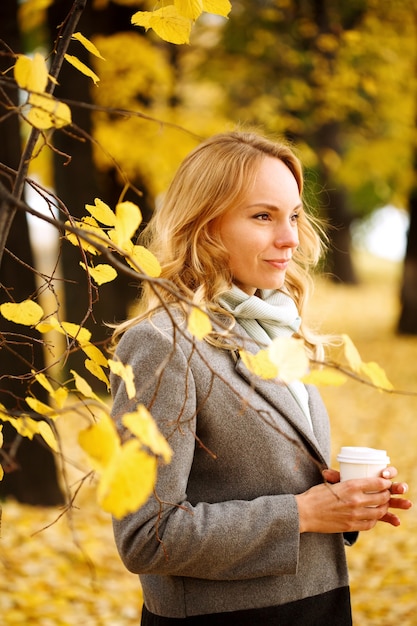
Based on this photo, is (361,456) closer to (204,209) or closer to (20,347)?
(204,209)

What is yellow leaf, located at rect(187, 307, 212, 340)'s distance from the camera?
1.05m

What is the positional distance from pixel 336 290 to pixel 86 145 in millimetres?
15485

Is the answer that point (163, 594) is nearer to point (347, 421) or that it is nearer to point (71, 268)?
point (71, 268)

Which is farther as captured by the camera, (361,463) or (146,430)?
(361,463)

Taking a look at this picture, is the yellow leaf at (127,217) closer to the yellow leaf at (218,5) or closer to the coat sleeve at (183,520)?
the yellow leaf at (218,5)

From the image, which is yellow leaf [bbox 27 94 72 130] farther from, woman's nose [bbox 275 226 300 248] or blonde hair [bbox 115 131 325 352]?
woman's nose [bbox 275 226 300 248]

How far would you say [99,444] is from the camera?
88cm

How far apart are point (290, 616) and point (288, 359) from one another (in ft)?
3.44

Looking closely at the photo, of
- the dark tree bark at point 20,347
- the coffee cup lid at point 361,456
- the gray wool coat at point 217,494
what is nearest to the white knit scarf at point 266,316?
the gray wool coat at point 217,494

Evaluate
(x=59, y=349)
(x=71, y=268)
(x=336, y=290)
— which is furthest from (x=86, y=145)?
(x=336, y=290)

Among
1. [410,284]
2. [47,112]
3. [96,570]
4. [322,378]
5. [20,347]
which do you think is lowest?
[96,570]

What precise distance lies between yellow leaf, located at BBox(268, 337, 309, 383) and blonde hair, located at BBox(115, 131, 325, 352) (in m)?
0.78

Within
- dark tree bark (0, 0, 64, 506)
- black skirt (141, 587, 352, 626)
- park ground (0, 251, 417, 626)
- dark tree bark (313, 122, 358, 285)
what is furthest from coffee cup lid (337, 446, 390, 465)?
dark tree bark (313, 122, 358, 285)

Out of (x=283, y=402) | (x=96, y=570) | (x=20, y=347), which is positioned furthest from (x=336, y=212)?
(x=283, y=402)
